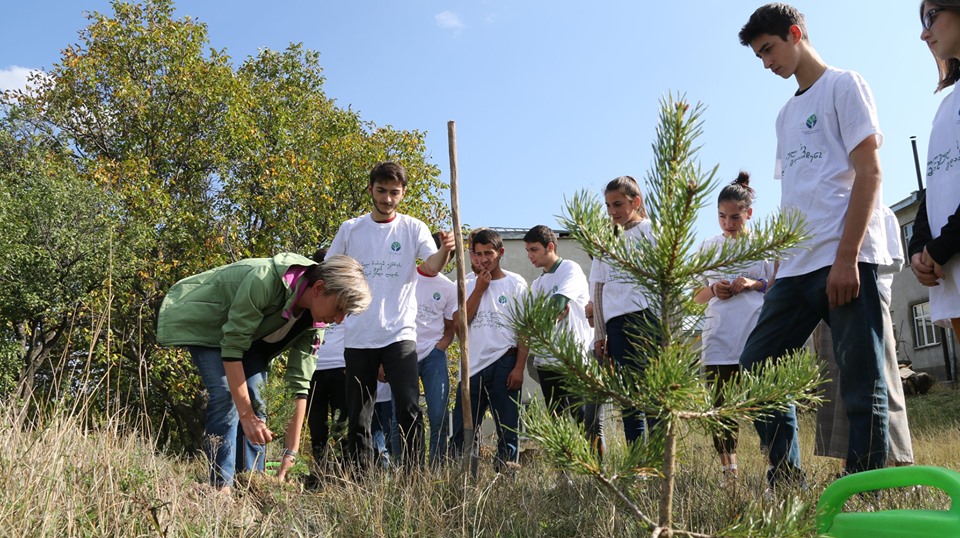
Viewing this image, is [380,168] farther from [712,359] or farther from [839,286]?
[839,286]

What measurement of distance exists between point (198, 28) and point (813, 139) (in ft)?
52.6

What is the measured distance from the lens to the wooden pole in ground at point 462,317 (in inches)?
145

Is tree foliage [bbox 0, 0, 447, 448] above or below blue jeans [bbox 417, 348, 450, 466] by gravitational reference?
above

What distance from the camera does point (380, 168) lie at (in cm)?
510

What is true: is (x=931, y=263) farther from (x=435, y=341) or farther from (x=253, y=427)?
(x=435, y=341)

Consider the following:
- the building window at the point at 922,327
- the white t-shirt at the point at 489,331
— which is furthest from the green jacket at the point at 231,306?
the building window at the point at 922,327

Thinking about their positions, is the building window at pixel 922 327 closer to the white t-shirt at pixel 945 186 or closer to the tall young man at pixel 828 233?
the tall young man at pixel 828 233

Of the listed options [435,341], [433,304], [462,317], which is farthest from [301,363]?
[433,304]

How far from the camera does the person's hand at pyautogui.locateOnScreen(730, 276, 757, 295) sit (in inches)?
189

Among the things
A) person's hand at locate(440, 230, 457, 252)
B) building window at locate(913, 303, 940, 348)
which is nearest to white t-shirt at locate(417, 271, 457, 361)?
person's hand at locate(440, 230, 457, 252)

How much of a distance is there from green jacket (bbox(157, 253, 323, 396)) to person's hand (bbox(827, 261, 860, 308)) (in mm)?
2416

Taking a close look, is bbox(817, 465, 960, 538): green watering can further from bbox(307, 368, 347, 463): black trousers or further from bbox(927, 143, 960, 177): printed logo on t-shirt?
bbox(307, 368, 347, 463): black trousers

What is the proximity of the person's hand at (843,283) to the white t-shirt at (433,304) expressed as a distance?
3520 millimetres

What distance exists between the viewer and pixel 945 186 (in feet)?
8.79
